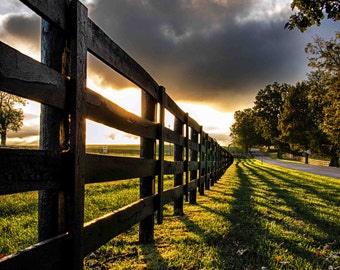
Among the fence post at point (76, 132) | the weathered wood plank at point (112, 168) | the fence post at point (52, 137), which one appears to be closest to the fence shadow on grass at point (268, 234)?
the weathered wood plank at point (112, 168)

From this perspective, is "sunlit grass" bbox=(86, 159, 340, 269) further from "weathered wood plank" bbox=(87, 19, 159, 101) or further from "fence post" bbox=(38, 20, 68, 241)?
"weathered wood plank" bbox=(87, 19, 159, 101)

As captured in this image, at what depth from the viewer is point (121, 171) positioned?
8.46 ft

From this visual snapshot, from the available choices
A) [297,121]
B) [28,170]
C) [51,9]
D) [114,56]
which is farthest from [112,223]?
[297,121]

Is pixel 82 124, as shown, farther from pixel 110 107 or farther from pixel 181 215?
pixel 181 215

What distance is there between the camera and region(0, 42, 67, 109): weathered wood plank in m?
1.32

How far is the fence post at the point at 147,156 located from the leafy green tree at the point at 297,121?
4788 centimetres

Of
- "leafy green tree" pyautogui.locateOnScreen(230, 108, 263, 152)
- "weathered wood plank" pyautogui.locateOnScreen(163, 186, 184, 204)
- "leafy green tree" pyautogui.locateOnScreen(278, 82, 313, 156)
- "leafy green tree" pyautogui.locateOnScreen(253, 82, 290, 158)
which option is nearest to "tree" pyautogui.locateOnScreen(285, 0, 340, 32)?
"weathered wood plank" pyautogui.locateOnScreen(163, 186, 184, 204)

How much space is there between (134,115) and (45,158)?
1373mm

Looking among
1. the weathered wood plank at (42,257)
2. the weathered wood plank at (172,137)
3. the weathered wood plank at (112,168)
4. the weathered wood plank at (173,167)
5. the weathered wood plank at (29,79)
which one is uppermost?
the weathered wood plank at (29,79)

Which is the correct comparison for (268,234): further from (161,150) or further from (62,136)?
(62,136)

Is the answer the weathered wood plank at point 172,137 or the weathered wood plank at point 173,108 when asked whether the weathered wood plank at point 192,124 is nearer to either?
the weathered wood plank at point 173,108

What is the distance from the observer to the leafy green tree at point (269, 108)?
2692 inches

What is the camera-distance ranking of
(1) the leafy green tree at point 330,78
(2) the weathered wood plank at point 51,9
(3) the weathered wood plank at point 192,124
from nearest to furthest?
(2) the weathered wood plank at point 51,9, (3) the weathered wood plank at point 192,124, (1) the leafy green tree at point 330,78

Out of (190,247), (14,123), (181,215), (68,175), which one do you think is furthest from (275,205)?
(14,123)
